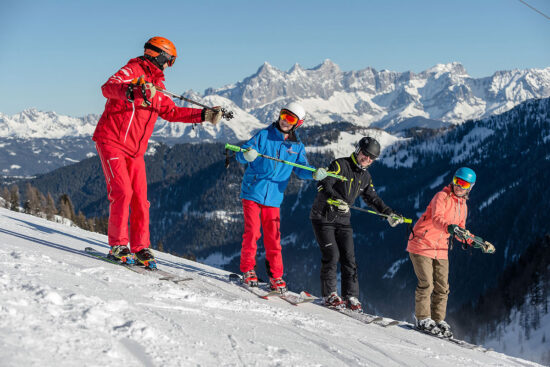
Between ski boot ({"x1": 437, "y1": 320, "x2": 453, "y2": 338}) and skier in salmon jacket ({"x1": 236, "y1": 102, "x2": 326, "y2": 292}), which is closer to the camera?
ski boot ({"x1": 437, "y1": 320, "x2": 453, "y2": 338})

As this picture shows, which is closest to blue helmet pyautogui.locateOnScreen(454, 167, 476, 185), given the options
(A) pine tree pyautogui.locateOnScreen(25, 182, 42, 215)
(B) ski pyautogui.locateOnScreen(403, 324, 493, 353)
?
(B) ski pyautogui.locateOnScreen(403, 324, 493, 353)

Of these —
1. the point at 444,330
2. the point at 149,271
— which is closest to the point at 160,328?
the point at 149,271

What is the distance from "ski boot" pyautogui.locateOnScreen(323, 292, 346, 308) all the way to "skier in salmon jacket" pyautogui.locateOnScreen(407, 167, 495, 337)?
1.19 m

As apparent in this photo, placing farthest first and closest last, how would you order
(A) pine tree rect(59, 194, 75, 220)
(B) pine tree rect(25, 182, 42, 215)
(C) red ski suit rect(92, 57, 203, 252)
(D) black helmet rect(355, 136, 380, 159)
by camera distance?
(A) pine tree rect(59, 194, 75, 220) → (B) pine tree rect(25, 182, 42, 215) → (D) black helmet rect(355, 136, 380, 159) → (C) red ski suit rect(92, 57, 203, 252)

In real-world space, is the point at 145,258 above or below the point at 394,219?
below

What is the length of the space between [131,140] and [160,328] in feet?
11.5

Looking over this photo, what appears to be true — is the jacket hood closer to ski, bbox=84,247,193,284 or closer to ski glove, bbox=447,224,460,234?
ski, bbox=84,247,193,284

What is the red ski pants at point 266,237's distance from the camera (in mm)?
7359

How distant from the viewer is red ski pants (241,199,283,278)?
7.36 m

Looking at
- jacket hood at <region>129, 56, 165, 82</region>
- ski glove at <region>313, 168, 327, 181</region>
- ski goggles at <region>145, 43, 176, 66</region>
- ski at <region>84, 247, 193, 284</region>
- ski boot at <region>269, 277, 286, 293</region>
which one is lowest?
ski boot at <region>269, 277, 286, 293</region>

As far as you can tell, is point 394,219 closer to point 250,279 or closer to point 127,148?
point 250,279

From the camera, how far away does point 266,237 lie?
24.5 ft

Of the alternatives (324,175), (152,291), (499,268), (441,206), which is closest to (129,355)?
(152,291)

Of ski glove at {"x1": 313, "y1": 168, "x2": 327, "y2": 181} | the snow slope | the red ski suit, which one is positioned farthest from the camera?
ski glove at {"x1": 313, "y1": 168, "x2": 327, "y2": 181}
